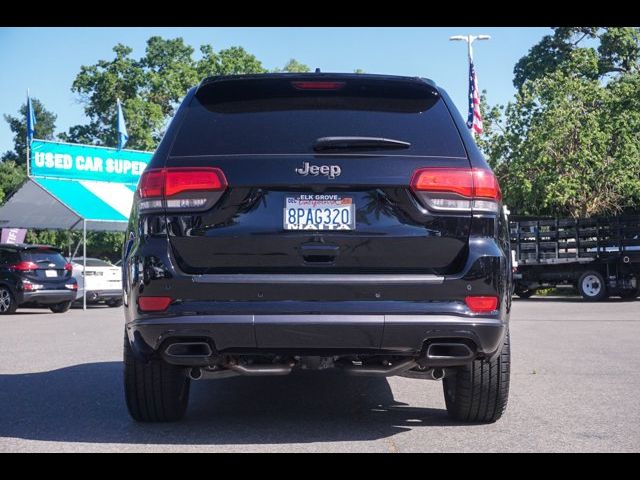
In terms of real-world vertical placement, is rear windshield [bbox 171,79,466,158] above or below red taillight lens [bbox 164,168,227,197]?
above

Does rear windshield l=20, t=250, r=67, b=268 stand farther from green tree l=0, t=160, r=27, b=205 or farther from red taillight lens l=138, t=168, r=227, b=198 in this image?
green tree l=0, t=160, r=27, b=205

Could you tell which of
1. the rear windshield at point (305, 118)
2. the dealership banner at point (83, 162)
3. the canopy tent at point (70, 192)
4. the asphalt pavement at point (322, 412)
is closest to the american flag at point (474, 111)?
the dealership banner at point (83, 162)

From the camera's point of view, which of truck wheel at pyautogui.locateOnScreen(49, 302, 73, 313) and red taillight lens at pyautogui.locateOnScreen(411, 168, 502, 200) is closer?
red taillight lens at pyautogui.locateOnScreen(411, 168, 502, 200)

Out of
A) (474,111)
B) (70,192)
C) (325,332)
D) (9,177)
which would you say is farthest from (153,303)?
(9,177)

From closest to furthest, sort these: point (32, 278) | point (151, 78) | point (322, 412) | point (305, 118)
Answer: point (305, 118), point (322, 412), point (32, 278), point (151, 78)

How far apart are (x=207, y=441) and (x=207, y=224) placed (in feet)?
3.84

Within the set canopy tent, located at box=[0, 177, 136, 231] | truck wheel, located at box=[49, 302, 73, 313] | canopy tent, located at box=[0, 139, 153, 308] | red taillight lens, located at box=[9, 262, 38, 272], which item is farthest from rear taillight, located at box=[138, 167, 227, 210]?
canopy tent, located at box=[0, 177, 136, 231]

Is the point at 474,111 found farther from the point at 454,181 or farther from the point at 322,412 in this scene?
the point at 454,181

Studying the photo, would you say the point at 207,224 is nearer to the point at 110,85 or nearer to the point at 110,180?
the point at 110,180

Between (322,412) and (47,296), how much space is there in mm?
14789

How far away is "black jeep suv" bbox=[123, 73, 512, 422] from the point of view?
4.64 metres

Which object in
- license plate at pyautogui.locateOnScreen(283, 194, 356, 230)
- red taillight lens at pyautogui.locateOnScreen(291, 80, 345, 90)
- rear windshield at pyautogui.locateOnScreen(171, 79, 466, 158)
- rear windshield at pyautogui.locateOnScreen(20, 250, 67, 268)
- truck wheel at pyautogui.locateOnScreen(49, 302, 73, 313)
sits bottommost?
truck wheel at pyautogui.locateOnScreen(49, 302, 73, 313)

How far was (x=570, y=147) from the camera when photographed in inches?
1252
